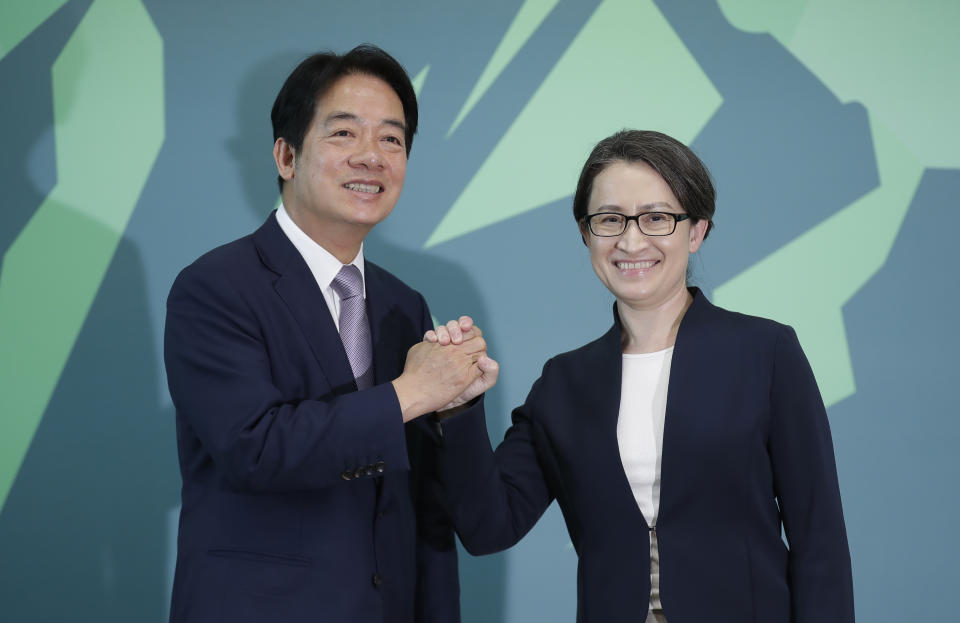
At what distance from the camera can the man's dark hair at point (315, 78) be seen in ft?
6.07

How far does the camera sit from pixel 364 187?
183 cm

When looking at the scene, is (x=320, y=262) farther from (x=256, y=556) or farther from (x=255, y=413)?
(x=256, y=556)

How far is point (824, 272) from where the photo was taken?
9.03 ft

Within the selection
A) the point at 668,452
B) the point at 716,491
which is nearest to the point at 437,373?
the point at 668,452

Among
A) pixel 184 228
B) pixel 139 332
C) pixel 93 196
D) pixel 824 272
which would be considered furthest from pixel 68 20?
pixel 824 272

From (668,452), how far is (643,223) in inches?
17.8

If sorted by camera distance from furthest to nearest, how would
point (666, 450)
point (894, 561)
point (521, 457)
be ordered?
point (894, 561), point (521, 457), point (666, 450)

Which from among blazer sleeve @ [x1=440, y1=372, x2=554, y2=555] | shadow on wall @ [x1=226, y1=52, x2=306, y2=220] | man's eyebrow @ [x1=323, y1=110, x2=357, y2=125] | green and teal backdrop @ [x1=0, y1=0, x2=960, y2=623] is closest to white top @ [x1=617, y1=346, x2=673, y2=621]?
blazer sleeve @ [x1=440, y1=372, x2=554, y2=555]

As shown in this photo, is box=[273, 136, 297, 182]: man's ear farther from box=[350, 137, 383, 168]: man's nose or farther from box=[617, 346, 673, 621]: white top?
box=[617, 346, 673, 621]: white top

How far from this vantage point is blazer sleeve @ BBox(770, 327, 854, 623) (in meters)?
1.58

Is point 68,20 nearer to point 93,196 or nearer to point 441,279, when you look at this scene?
point 93,196

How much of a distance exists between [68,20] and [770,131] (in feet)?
7.39

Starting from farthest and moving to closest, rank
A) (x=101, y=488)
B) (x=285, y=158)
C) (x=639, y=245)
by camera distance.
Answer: (x=101, y=488) → (x=285, y=158) → (x=639, y=245)

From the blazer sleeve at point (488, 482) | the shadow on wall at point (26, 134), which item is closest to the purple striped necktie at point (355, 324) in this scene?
the blazer sleeve at point (488, 482)
